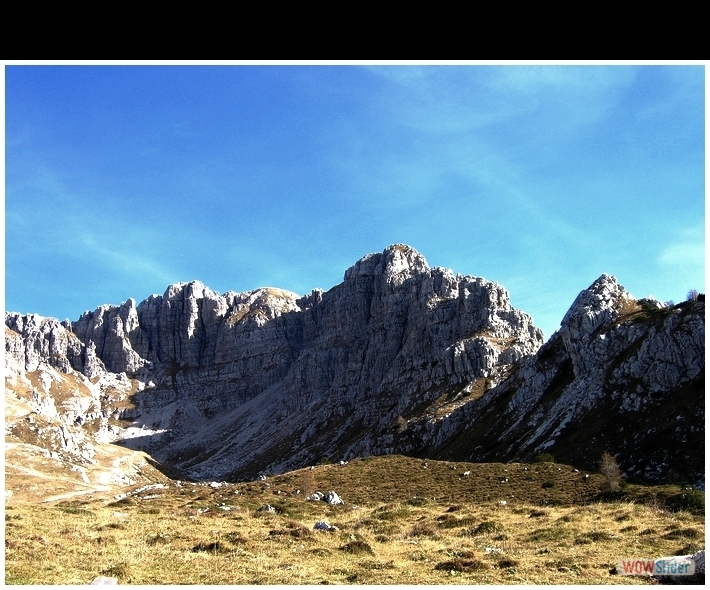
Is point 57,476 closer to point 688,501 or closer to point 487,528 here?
point 487,528

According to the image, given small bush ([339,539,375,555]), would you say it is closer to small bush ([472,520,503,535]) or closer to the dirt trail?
small bush ([472,520,503,535])

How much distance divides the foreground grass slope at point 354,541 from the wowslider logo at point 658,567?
69cm

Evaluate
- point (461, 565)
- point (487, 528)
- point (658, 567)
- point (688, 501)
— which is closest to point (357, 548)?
point (461, 565)

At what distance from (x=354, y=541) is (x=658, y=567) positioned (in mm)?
11929

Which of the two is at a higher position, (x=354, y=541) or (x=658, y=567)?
(x=658, y=567)

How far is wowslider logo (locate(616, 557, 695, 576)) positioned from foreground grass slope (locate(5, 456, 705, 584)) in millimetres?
694

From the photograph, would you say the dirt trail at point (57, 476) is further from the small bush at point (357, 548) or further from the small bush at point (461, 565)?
the small bush at point (461, 565)

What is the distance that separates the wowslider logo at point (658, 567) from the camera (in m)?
16.7

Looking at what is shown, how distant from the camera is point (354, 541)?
78.2ft

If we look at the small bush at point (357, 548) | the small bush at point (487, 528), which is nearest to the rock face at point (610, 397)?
the small bush at point (487, 528)

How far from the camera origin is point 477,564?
19.2 metres

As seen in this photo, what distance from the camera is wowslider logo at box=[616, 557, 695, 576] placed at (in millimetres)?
16656
